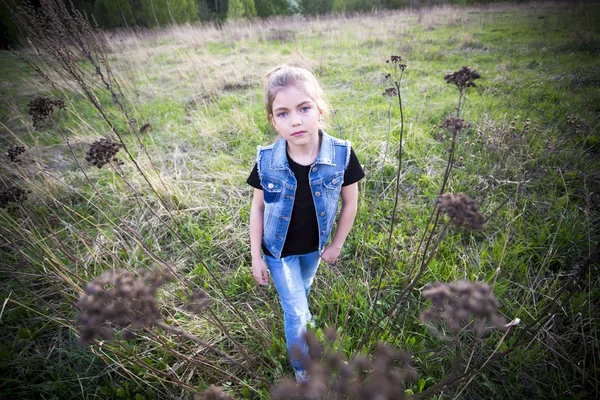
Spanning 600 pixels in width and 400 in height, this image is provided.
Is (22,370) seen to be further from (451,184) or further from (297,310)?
(451,184)

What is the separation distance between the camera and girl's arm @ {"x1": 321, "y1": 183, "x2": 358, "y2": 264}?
6.08 feet

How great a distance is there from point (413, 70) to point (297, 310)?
25.2ft

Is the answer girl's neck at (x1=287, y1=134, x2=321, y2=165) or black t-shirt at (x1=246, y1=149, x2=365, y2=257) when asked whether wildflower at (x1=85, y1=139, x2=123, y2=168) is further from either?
girl's neck at (x1=287, y1=134, x2=321, y2=165)

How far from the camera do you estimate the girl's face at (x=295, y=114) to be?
1.52m

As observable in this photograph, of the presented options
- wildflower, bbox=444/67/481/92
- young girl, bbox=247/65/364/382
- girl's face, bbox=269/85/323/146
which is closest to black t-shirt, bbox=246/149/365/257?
young girl, bbox=247/65/364/382

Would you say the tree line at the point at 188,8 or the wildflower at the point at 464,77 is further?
the tree line at the point at 188,8

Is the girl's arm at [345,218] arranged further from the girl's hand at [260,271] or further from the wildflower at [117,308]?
the wildflower at [117,308]

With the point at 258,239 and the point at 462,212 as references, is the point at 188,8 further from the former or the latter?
the point at 462,212

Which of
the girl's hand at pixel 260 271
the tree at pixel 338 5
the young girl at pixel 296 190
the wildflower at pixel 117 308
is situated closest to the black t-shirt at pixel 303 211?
the young girl at pixel 296 190

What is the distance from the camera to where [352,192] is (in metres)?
1.85

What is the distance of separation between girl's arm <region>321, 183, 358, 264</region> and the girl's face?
0.50 m

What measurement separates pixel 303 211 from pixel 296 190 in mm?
163

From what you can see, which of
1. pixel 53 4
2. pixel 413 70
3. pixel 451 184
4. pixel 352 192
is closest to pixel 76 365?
pixel 352 192

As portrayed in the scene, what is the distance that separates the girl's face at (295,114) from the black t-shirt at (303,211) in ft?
0.77
